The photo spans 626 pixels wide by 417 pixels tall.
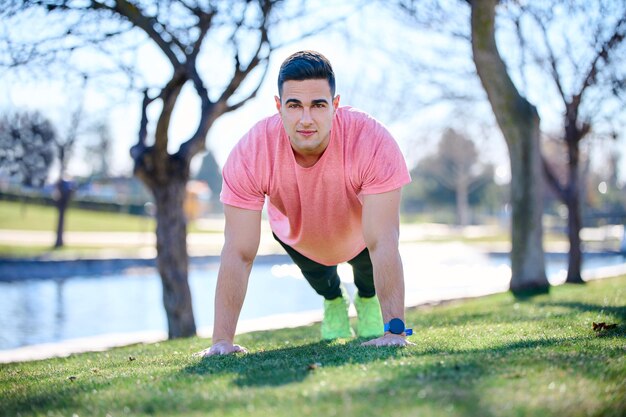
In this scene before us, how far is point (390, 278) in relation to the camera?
12.1 feet

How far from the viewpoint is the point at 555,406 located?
7.18 feet

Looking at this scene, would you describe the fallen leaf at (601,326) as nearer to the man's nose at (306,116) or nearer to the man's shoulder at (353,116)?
the man's shoulder at (353,116)

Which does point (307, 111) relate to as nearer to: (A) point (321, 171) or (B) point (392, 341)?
(A) point (321, 171)

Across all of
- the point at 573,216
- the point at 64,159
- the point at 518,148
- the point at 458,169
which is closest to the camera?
the point at 518,148

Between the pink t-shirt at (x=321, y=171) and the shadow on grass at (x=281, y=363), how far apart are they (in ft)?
2.70

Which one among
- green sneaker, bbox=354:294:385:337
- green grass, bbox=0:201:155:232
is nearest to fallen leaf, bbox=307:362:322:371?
green sneaker, bbox=354:294:385:337

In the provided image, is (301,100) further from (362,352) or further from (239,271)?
(362,352)

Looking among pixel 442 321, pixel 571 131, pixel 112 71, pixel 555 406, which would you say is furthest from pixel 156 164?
pixel 571 131

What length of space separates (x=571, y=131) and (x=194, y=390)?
428 inches

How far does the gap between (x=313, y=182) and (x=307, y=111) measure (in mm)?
509

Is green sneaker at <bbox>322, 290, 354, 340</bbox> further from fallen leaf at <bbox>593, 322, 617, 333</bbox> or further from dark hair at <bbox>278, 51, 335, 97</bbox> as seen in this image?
dark hair at <bbox>278, 51, 335, 97</bbox>

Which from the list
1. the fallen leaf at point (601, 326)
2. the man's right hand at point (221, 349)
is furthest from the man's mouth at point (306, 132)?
the fallen leaf at point (601, 326)

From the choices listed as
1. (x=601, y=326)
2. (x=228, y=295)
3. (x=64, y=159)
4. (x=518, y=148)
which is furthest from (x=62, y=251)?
(x=601, y=326)

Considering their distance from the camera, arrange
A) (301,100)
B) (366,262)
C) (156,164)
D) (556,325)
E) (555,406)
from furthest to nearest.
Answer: (156,164)
(366,262)
(556,325)
(301,100)
(555,406)
